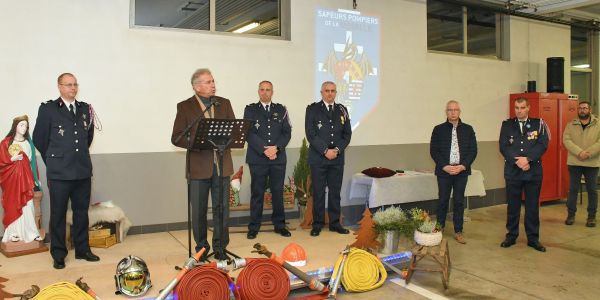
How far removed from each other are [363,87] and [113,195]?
3309mm

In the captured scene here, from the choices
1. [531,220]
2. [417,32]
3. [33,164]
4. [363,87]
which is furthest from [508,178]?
[33,164]

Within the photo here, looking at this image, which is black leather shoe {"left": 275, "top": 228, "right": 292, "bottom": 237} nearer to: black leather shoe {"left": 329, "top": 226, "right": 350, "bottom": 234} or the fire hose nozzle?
black leather shoe {"left": 329, "top": 226, "right": 350, "bottom": 234}

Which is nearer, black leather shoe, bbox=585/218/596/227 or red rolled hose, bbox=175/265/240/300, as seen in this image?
red rolled hose, bbox=175/265/240/300

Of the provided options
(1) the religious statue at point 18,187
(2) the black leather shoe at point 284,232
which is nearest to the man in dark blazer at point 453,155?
(2) the black leather shoe at point 284,232

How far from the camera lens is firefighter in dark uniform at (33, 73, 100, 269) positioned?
12.6 feet

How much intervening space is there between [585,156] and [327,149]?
10.7 ft

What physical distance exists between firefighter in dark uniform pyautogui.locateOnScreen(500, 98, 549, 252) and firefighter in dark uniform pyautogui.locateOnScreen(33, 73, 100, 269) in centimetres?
387

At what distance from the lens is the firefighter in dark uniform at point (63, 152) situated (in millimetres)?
3840

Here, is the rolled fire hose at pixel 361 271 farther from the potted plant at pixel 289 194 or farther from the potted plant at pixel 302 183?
the potted plant at pixel 289 194

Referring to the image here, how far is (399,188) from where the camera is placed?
602cm

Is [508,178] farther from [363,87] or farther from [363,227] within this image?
[363,87]

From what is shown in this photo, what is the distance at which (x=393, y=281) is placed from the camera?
404cm

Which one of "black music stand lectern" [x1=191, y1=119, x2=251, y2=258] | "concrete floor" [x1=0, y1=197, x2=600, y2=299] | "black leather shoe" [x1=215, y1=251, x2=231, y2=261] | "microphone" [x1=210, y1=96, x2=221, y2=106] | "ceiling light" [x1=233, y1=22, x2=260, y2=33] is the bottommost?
"concrete floor" [x1=0, y1=197, x2=600, y2=299]

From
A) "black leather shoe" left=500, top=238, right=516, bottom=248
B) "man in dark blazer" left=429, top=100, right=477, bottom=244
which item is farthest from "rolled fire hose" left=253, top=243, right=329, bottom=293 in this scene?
"black leather shoe" left=500, top=238, right=516, bottom=248
